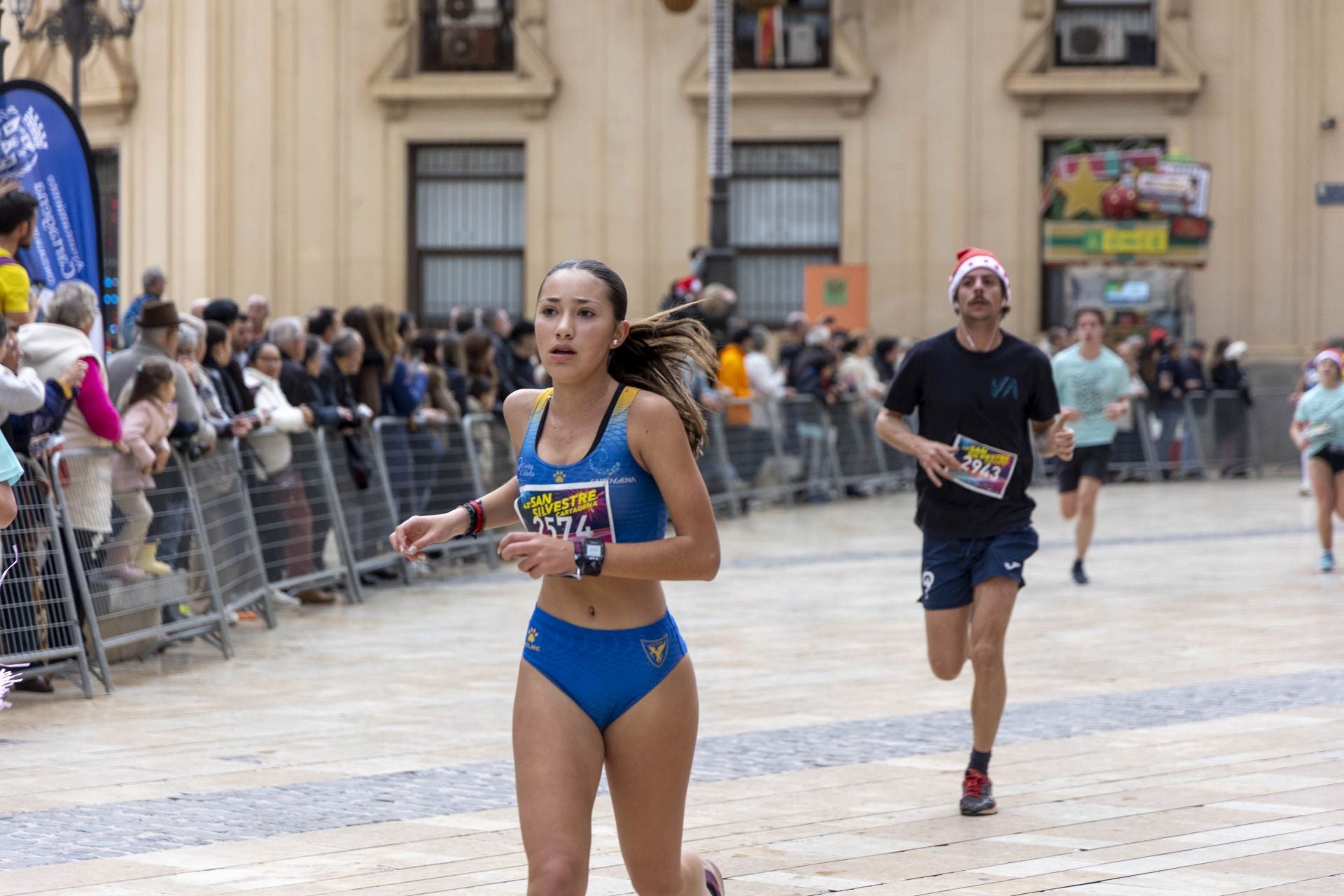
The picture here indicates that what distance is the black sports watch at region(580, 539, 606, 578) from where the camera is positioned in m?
4.42

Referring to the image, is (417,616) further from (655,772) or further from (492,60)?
(492,60)

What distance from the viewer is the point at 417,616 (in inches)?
499

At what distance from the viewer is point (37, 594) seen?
9195mm

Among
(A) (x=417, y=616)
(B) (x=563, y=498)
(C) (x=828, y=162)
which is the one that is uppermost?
(C) (x=828, y=162)

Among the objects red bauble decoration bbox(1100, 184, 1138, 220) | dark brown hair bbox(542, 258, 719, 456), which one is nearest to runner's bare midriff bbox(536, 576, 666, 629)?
dark brown hair bbox(542, 258, 719, 456)

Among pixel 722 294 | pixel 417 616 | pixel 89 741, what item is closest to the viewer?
pixel 89 741

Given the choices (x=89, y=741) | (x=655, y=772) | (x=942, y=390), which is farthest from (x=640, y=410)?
(x=89, y=741)

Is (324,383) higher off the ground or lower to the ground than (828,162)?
lower

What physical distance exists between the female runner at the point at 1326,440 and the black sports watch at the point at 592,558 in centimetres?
1163

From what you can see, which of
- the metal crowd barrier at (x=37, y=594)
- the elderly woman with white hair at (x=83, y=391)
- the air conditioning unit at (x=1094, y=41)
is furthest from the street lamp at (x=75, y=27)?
the air conditioning unit at (x=1094, y=41)

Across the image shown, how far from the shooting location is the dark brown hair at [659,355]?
4777 millimetres

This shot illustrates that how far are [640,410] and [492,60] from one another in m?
23.4

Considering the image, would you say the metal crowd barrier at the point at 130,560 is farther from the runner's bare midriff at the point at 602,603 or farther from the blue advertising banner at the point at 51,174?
the runner's bare midriff at the point at 602,603

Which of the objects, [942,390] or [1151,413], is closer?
[942,390]
